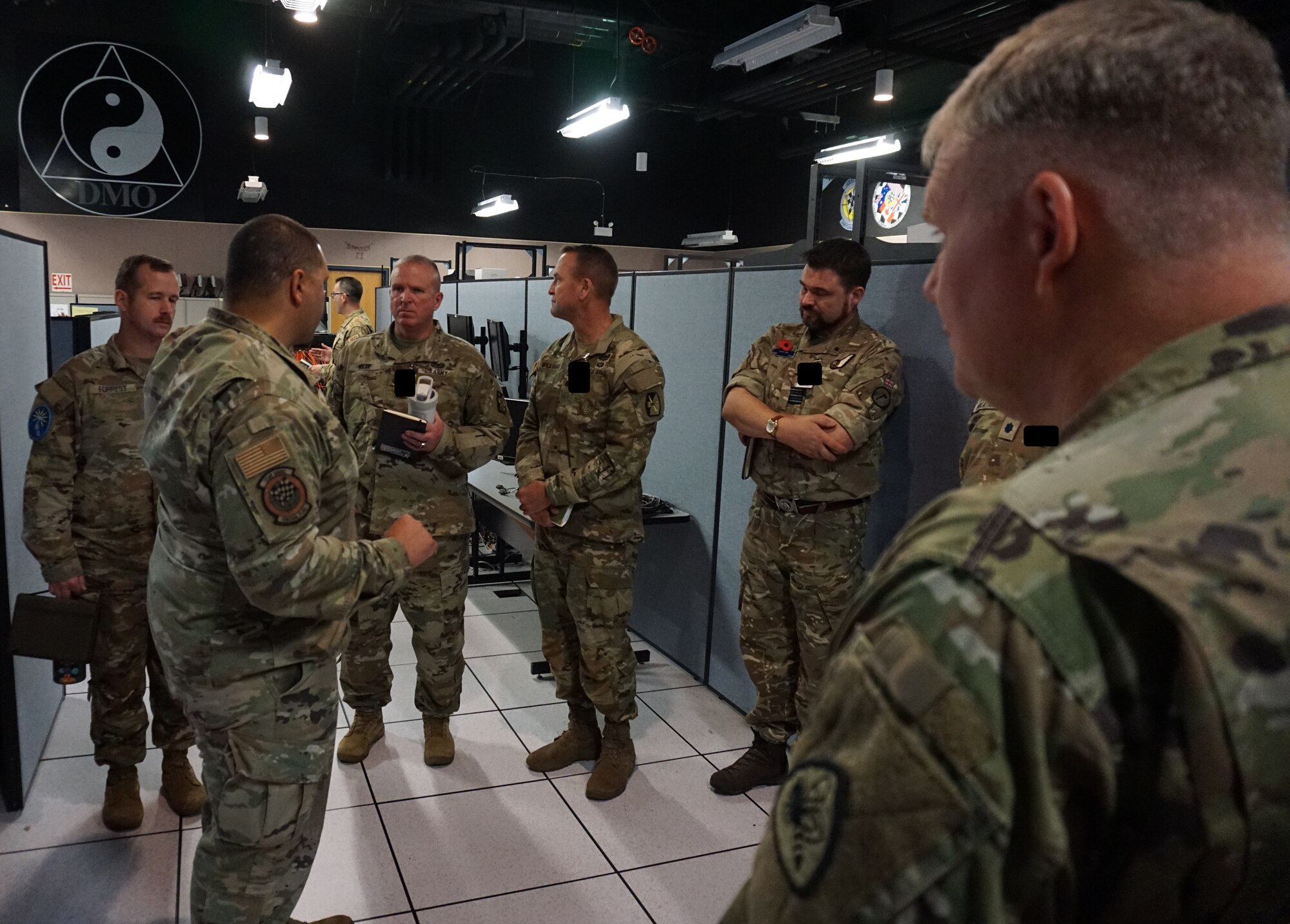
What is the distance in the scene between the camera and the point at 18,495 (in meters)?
2.69

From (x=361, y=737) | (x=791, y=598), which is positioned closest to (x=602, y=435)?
(x=791, y=598)

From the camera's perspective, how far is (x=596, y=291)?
2922 millimetres

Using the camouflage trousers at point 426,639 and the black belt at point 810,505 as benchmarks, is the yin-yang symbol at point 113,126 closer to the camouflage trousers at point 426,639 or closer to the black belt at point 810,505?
the camouflage trousers at point 426,639

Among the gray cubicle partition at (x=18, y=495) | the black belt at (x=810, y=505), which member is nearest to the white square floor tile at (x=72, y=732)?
the gray cubicle partition at (x=18, y=495)

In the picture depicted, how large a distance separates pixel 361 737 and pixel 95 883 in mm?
872

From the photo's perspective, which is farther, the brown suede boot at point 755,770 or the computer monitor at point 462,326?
the computer monitor at point 462,326

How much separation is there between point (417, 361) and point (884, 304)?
158cm

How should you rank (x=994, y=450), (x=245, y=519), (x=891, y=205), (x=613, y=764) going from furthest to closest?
1. (x=891, y=205)
2. (x=613, y=764)
3. (x=994, y=450)
4. (x=245, y=519)

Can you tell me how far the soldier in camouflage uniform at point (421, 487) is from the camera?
2992 mm

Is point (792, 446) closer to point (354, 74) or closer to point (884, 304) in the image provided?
point (884, 304)

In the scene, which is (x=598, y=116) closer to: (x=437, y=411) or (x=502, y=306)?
(x=502, y=306)

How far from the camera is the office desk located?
3.56 metres

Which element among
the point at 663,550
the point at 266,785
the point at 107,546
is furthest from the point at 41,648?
the point at 663,550

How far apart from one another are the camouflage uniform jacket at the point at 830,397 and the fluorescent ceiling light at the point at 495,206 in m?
8.98
